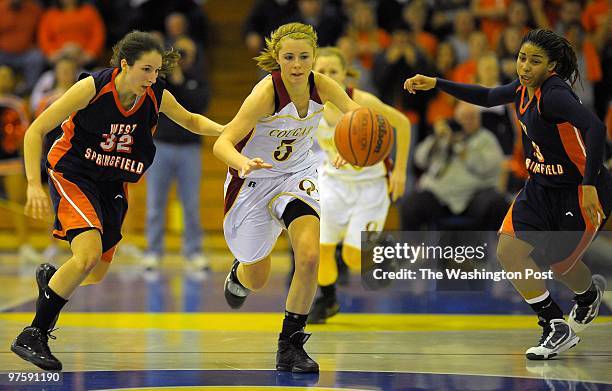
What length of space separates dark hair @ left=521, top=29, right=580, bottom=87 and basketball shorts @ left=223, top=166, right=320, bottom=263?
57.5 inches

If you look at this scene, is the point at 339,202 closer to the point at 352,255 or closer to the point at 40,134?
the point at 352,255

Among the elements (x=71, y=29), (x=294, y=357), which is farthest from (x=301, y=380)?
(x=71, y=29)

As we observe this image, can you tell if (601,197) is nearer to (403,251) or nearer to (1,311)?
(403,251)

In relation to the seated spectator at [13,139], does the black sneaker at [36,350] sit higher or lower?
lower

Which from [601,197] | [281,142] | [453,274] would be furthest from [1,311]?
[601,197]

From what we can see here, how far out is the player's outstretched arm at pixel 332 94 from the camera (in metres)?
5.94

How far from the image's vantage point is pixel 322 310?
7418 millimetres

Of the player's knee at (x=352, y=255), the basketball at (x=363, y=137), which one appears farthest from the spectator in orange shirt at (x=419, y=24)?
the basketball at (x=363, y=137)

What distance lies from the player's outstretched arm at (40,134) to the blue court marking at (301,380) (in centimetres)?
89

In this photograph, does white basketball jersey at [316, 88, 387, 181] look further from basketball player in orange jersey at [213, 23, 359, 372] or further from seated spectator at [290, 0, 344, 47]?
seated spectator at [290, 0, 344, 47]

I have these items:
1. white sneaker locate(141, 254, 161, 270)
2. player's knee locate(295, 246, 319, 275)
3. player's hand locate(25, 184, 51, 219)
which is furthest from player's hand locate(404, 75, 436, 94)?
white sneaker locate(141, 254, 161, 270)

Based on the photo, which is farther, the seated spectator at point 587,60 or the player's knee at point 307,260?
the seated spectator at point 587,60

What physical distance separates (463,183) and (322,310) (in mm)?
2750

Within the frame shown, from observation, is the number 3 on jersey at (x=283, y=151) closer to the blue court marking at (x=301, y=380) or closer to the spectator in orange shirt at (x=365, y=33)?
the blue court marking at (x=301, y=380)
